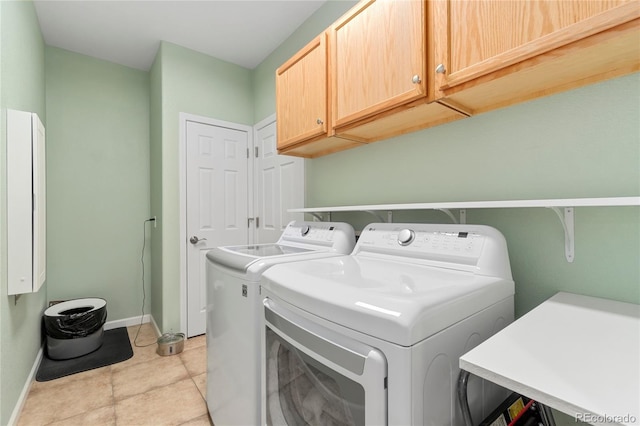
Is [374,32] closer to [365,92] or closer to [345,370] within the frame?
[365,92]

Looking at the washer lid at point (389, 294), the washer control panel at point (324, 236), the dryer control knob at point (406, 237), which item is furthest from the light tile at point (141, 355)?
the dryer control knob at point (406, 237)

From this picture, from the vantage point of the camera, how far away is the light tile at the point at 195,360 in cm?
222

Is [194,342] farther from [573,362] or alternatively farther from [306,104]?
[573,362]

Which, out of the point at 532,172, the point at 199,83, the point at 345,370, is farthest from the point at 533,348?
the point at 199,83

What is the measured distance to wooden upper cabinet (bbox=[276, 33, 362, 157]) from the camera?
5.50 ft

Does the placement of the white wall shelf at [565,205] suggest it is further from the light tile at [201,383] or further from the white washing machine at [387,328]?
the light tile at [201,383]

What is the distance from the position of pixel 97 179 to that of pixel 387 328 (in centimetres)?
348

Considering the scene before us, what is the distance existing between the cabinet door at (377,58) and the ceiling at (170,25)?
1.06 metres

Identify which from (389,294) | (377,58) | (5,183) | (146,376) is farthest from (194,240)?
(389,294)

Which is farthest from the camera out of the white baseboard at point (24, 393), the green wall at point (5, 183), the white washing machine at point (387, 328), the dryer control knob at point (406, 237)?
the white baseboard at point (24, 393)

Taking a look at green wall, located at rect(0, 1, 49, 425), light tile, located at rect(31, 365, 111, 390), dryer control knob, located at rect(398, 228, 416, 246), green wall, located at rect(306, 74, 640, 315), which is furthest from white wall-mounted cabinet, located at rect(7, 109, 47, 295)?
green wall, located at rect(306, 74, 640, 315)

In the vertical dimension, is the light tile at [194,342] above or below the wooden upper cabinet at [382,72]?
below

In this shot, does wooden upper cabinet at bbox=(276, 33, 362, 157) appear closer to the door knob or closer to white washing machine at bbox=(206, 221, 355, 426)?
white washing machine at bbox=(206, 221, 355, 426)

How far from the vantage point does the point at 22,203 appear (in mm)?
1676
